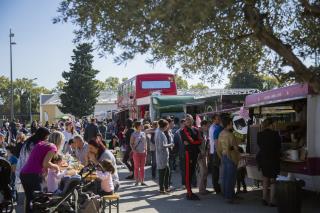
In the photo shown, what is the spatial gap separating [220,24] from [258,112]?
6831 mm

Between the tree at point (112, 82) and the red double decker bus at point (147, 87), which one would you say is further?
the tree at point (112, 82)

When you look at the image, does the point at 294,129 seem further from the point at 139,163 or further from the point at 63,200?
the point at 63,200

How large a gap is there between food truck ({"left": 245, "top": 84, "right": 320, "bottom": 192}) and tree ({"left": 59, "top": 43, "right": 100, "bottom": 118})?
63.5 metres

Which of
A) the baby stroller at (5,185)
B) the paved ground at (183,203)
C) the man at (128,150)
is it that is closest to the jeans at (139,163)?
the paved ground at (183,203)

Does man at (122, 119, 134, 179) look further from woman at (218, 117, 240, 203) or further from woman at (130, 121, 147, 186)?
woman at (218, 117, 240, 203)

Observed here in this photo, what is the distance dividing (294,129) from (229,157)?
2063 mm

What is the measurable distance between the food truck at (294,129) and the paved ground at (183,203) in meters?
0.89

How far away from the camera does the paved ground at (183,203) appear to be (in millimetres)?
10781

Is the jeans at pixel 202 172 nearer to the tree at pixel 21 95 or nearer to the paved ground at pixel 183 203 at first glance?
the paved ground at pixel 183 203

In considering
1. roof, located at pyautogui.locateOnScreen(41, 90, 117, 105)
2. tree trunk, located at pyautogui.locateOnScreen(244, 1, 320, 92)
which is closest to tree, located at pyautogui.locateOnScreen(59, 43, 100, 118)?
roof, located at pyautogui.locateOnScreen(41, 90, 117, 105)

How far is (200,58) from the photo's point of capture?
1093 cm

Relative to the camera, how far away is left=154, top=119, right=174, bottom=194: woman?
12.9m

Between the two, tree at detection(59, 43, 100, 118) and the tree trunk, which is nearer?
the tree trunk

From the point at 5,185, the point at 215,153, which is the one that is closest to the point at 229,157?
the point at 215,153
